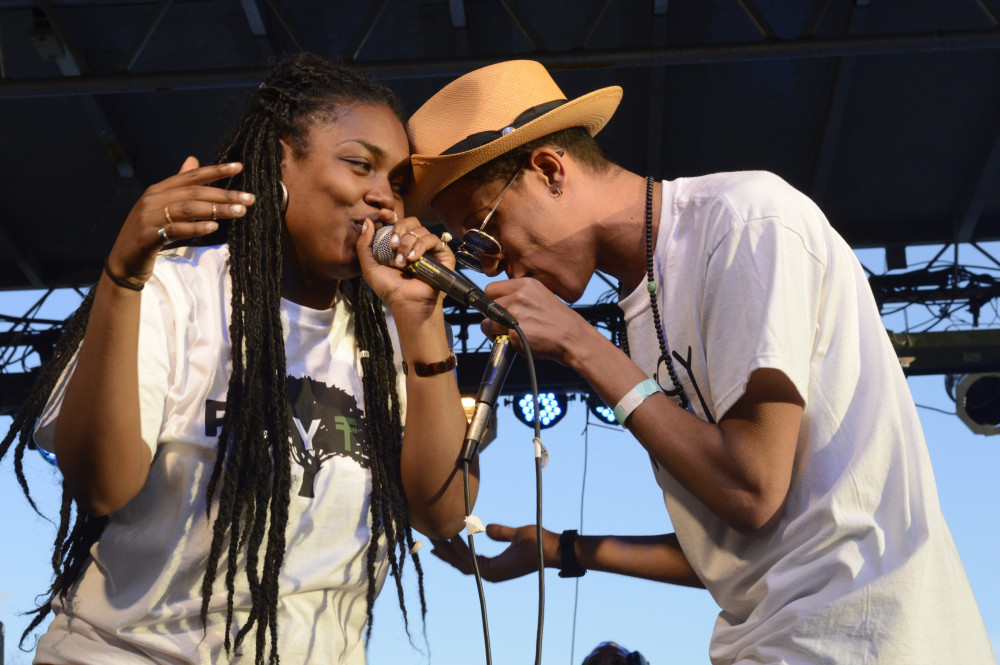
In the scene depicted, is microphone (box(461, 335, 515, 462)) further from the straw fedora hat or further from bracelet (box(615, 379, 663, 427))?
the straw fedora hat

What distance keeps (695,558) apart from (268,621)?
798mm

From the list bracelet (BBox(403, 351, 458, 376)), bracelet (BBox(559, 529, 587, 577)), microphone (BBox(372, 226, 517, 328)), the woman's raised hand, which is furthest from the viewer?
bracelet (BBox(559, 529, 587, 577))

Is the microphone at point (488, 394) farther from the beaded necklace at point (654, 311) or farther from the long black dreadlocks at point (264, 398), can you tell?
the beaded necklace at point (654, 311)

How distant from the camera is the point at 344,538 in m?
1.87

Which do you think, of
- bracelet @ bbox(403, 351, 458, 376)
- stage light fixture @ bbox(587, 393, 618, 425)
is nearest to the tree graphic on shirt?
bracelet @ bbox(403, 351, 458, 376)

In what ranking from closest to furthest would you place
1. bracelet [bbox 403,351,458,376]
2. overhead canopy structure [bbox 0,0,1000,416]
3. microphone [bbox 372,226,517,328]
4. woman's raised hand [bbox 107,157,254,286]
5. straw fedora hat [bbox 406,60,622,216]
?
woman's raised hand [bbox 107,157,254,286] → microphone [bbox 372,226,517,328] → bracelet [bbox 403,351,458,376] → straw fedora hat [bbox 406,60,622,216] → overhead canopy structure [bbox 0,0,1000,416]

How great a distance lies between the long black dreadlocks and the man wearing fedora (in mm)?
389

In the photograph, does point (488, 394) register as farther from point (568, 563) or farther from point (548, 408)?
point (548, 408)

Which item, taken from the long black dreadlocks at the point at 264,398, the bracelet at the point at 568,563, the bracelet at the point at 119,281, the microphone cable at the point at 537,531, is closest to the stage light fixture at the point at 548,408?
the bracelet at the point at 568,563

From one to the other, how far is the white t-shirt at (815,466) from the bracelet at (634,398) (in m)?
0.11

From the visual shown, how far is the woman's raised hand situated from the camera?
1.51 m

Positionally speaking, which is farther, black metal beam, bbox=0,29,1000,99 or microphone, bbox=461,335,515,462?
black metal beam, bbox=0,29,1000,99

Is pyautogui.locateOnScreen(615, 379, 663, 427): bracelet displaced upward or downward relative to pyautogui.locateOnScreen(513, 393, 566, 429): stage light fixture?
downward

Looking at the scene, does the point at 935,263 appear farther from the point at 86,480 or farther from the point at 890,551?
the point at 86,480
